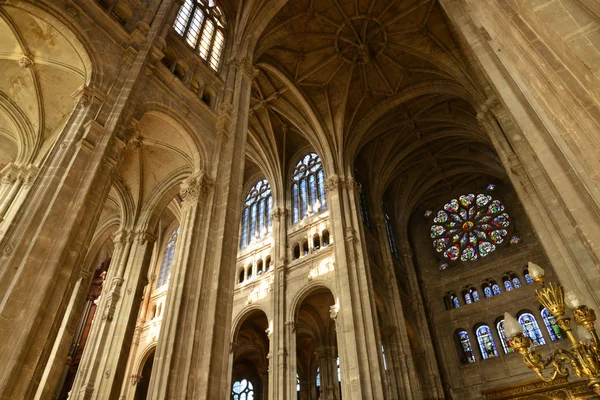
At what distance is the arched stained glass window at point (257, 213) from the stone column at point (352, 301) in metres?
4.49

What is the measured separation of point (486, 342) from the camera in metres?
19.4

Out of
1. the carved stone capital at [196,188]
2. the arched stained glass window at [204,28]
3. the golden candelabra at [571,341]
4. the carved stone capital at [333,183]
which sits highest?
the arched stained glass window at [204,28]

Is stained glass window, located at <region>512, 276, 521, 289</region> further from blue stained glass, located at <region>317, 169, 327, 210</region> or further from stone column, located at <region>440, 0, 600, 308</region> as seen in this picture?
stone column, located at <region>440, 0, 600, 308</region>

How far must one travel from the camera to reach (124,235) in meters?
12.7

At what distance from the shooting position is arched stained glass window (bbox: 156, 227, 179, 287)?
21.5 metres

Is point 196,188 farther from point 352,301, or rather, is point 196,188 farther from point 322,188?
point 322,188

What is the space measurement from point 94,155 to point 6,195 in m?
5.32

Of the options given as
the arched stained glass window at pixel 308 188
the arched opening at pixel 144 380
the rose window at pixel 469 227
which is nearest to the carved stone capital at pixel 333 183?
the arched stained glass window at pixel 308 188

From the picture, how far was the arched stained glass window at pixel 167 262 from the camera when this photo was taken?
21.5m

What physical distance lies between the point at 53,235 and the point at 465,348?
64.6ft

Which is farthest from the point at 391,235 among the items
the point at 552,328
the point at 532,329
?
the point at 552,328

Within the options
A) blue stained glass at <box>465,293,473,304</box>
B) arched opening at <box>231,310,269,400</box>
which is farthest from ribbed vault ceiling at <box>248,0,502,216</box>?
arched opening at <box>231,310,269,400</box>

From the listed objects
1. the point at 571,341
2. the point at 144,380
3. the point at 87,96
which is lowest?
the point at 571,341

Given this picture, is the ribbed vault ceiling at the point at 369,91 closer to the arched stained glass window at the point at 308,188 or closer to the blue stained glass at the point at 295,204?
the arched stained glass window at the point at 308,188
